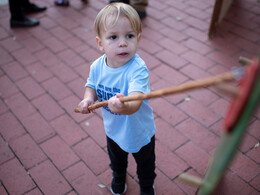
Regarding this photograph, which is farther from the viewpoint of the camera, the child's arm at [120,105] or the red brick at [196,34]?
the red brick at [196,34]

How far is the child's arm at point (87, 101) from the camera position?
1.59 m

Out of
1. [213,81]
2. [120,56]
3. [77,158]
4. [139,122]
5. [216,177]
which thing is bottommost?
[77,158]

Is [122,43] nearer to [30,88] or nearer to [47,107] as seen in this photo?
[47,107]

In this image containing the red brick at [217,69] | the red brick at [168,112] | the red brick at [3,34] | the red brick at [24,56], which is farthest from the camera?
the red brick at [3,34]

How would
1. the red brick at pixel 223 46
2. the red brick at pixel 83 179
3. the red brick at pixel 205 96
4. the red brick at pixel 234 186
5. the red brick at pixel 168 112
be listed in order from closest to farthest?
1. the red brick at pixel 234 186
2. the red brick at pixel 83 179
3. the red brick at pixel 168 112
4. the red brick at pixel 205 96
5. the red brick at pixel 223 46

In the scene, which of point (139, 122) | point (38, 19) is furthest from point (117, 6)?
point (38, 19)

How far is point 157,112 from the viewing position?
271 centimetres

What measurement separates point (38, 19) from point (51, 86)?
170 cm

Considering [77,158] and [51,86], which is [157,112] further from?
[51,86]

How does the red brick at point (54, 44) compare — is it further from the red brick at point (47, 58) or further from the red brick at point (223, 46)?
the red brick at point (223, 46)

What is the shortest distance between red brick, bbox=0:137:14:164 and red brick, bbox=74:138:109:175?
598 millimetres

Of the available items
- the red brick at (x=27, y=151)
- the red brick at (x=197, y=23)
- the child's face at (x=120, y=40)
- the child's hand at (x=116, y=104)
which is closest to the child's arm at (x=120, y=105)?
the child's hand at (x=116, y=104)

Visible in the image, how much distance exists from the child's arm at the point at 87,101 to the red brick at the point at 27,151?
1027mm

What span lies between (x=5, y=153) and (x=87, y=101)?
1.30m
